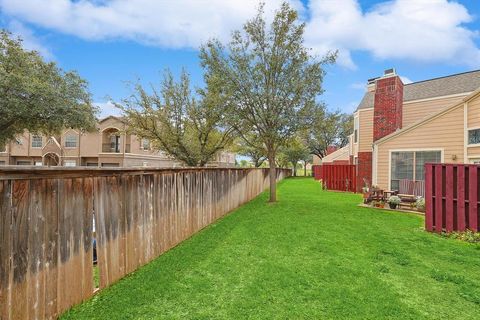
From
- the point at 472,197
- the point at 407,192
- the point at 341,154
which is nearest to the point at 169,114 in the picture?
the point at 407,192

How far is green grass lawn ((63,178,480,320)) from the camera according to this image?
324cm

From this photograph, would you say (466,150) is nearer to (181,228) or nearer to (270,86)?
(270,86)

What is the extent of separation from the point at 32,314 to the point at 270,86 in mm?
10323

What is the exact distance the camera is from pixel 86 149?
31.9 metres

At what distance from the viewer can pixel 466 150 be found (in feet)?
33.4

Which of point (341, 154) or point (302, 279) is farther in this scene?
point (341, 154)

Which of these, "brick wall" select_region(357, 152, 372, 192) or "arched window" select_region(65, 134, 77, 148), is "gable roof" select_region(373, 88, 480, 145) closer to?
"brick wall" select_region(357, 152, 372, 192)

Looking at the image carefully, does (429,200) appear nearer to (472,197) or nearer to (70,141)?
(472,197)

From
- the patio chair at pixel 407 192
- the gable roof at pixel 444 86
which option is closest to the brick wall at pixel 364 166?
the patio chair at pixel 407 192

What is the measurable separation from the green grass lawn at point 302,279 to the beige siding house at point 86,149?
86.4 ft

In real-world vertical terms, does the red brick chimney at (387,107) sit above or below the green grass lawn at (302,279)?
above

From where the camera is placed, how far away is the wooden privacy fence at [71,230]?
2520 millimetres

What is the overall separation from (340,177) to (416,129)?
7367mm

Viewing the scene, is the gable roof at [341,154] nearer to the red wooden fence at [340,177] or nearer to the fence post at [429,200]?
the red wooden fence at [340,177]
